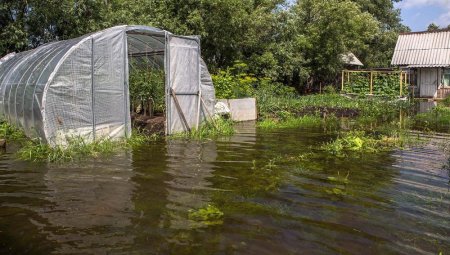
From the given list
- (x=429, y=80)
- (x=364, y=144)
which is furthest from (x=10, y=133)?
(x=429, y=80)

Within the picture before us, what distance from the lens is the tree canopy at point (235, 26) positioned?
1984cm

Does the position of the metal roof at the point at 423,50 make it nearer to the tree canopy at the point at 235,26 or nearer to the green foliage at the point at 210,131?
the tree canopy at the point at 235,26

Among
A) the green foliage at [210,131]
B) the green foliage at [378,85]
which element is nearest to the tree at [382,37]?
the green foliage at [378,85]

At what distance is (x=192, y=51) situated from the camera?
1477 cm

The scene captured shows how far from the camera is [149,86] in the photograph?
1647 centimetres

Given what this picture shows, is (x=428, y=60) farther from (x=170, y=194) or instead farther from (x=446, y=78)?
(x=170, y=194)

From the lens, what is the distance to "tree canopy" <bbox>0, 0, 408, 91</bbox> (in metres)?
19.8

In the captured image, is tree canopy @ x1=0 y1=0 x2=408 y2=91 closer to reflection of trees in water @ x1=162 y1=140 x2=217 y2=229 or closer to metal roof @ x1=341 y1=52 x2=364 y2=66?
metal roof @ x1=341 y1=52 x2=364 y2=66

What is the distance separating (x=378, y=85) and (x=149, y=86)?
18.2 m

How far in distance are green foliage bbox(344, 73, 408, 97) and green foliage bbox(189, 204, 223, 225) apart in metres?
24.4

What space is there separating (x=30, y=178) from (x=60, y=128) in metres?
2.88

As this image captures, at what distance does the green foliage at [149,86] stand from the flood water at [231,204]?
6206 millimetres

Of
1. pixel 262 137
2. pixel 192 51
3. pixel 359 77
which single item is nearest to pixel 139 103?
pixel 192 51

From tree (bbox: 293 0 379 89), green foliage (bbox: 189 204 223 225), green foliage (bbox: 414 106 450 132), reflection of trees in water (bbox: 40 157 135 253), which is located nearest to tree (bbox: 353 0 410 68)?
tree (bbox: 293 0 379 89)
